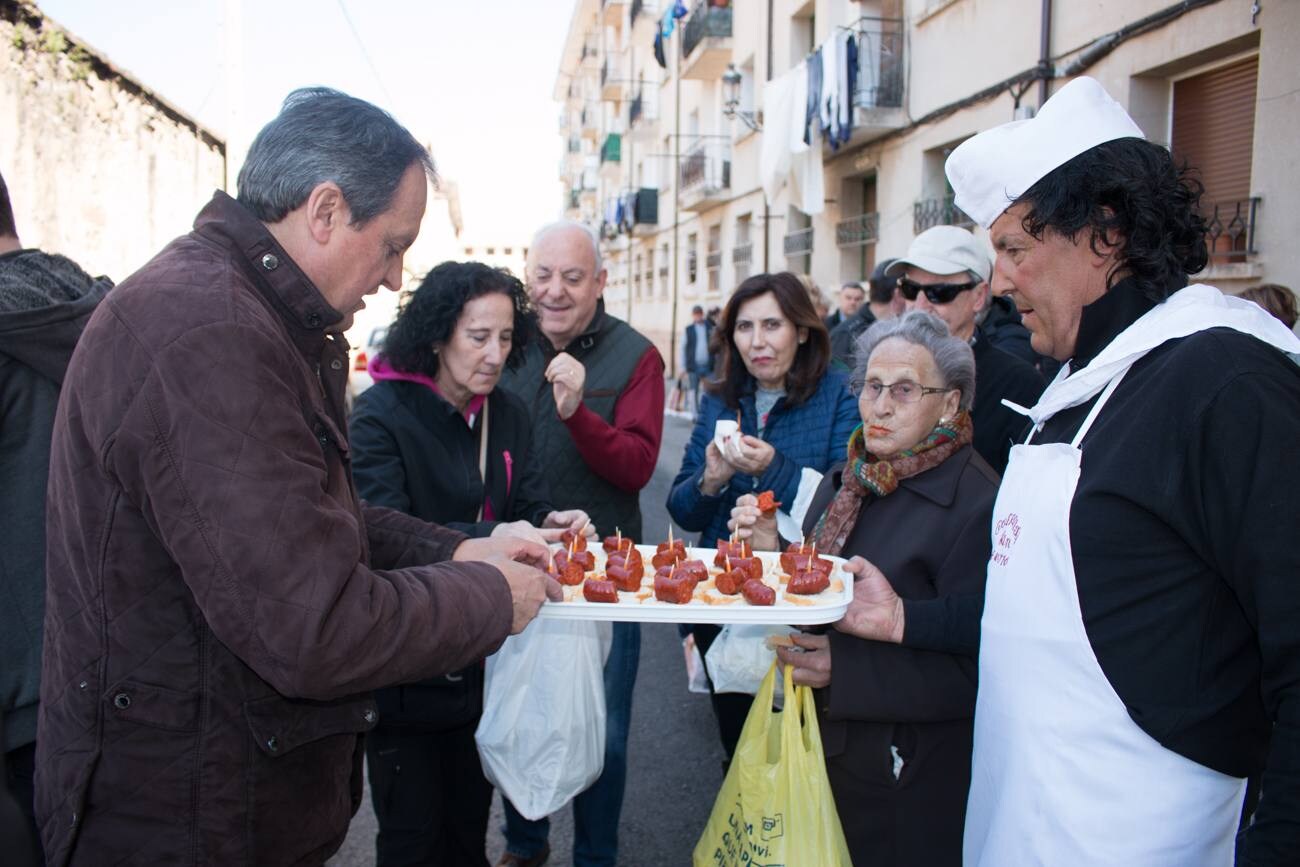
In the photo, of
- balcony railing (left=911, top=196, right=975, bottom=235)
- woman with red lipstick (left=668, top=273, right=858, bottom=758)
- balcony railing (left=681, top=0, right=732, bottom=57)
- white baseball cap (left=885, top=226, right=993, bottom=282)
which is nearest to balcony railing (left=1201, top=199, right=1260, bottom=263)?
balcony railing (left=911, top=196, right=975, bottom=235)

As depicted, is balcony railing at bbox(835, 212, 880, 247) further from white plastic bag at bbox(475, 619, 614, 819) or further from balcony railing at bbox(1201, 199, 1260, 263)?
white plastic bag at bbox(475, 619, 614, 819)

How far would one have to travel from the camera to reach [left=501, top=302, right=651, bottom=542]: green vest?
3.58 meters

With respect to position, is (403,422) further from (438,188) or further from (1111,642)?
(1111,642)

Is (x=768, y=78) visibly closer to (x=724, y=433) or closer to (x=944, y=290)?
(x=944, y=290)

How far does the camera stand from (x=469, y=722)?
9.22 feet

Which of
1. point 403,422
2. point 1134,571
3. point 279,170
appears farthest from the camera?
point 403,422

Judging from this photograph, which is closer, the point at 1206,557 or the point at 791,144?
the point at 1206,557

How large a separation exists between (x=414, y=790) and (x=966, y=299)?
274cm

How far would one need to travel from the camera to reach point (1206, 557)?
1477mm

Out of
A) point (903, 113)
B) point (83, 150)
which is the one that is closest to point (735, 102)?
point (903, 113)

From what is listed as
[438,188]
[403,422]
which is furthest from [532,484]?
[438,188]

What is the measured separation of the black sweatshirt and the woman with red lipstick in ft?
5.45

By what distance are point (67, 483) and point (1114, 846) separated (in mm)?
1935

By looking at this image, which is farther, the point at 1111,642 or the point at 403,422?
the point at 403,422
